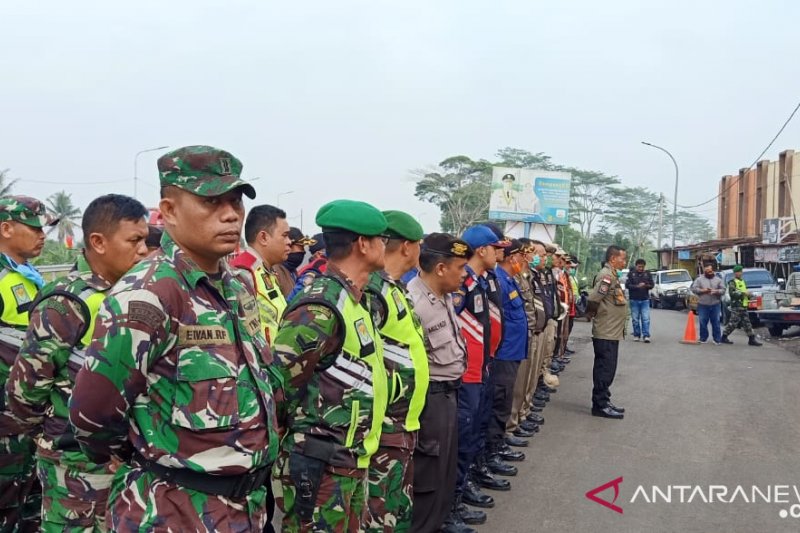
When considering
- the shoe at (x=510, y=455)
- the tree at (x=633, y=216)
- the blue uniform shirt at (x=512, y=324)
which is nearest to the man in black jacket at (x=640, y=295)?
the blue uniform shirt at (x=512, y=324)

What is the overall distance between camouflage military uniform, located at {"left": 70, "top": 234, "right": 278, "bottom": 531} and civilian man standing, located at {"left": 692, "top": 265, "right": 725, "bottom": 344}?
1496 centimetres

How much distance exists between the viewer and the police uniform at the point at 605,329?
27.4ft

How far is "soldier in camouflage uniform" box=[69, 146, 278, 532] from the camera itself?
2.05m

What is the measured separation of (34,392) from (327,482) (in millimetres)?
1232

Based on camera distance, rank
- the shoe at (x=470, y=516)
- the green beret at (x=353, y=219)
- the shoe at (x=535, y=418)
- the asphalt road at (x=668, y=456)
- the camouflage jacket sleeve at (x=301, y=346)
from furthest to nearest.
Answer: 1. the shoe at (x=535, y=418)
2. the asphalt road at (x=668, y=456)
3. the shoe at (x=470, y=516)
4. the green beret at (x=353, y=219)
5. the camouflage jacket sleeve at (x=301, y=346)

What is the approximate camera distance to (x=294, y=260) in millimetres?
8352

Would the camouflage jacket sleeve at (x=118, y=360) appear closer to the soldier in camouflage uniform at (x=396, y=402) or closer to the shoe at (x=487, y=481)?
the soldier in camouflage uniform at (x=396, y=402)

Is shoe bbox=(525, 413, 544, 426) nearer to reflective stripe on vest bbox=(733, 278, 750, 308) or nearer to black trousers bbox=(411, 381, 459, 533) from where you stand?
black trousers bbox=(411, 381, 459, 533)

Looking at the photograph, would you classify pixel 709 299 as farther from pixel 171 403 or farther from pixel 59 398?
pixel 171 403

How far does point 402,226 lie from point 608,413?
523 cm

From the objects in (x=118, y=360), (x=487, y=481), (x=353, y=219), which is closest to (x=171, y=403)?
(x=118, y=360)

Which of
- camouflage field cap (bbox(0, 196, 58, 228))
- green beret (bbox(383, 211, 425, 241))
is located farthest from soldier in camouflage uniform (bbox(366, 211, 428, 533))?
camouflage field cap (bbox(0, 196, 58, 228))

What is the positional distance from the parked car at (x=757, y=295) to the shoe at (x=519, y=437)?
1015 centimetres

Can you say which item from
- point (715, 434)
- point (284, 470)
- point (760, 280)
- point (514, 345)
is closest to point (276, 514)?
point (514, 345)
